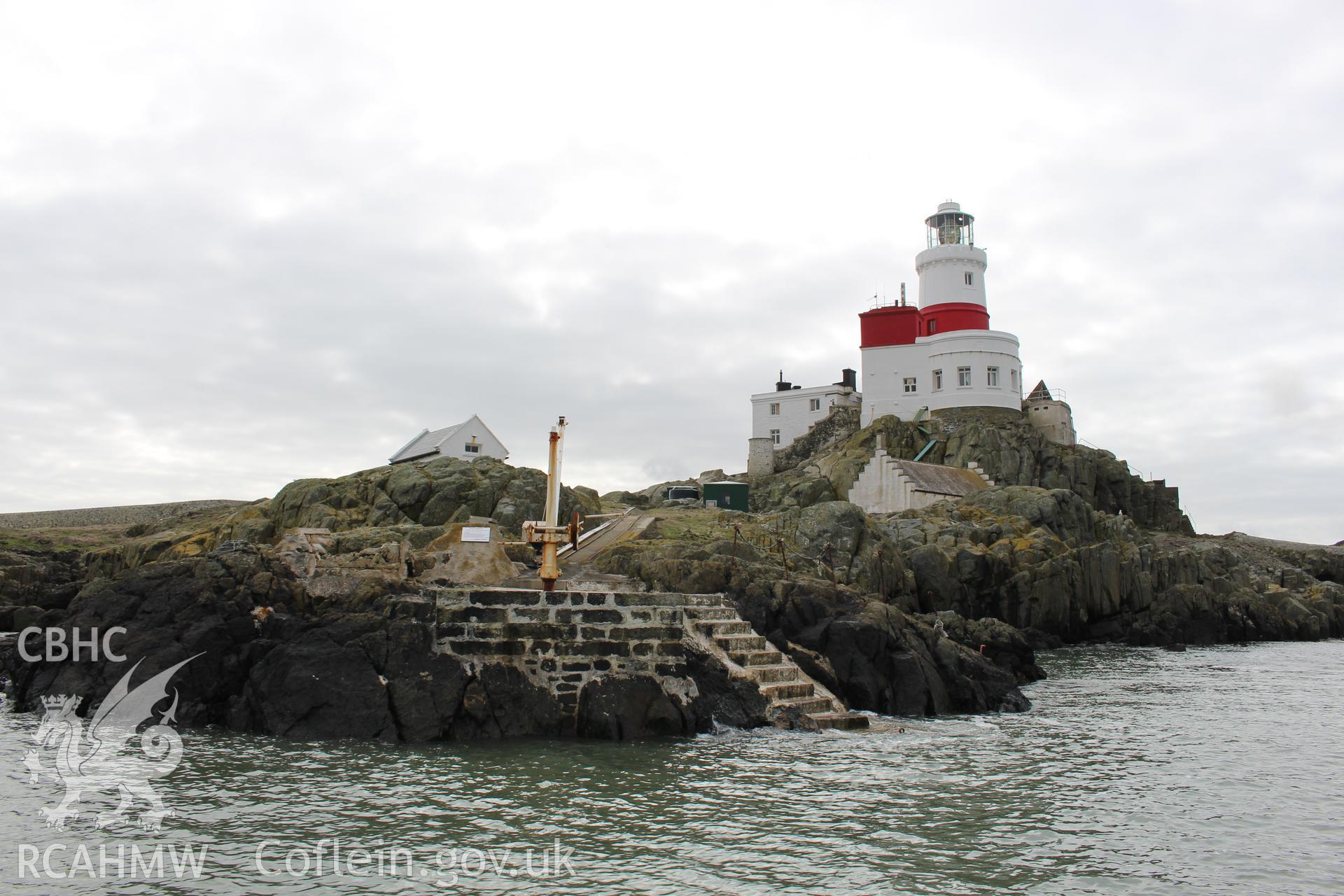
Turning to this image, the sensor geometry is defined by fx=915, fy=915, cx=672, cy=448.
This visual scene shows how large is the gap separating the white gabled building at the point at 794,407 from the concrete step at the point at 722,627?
5738 cm

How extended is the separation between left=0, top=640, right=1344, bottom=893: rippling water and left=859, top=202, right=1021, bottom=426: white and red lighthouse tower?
52.7 m

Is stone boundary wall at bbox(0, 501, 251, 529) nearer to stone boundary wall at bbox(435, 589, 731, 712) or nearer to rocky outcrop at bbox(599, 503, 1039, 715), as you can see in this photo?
rocky outcrop at bbox(599, 503, 1039, 715)

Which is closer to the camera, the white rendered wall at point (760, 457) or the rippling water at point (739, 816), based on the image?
the rippling water at point (739, 816)

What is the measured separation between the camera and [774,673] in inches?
669

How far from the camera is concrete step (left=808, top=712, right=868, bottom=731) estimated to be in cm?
1588

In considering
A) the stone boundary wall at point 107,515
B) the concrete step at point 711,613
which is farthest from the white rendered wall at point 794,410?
the concrete step at point 711,613

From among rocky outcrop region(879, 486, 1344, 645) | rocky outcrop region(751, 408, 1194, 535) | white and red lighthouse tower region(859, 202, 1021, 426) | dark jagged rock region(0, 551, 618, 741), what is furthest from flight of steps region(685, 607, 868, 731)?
A: white and red lighthouse tower region(859, 202, 1021, 426)

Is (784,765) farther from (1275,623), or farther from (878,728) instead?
(1275,623)

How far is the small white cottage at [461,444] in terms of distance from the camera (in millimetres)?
52375

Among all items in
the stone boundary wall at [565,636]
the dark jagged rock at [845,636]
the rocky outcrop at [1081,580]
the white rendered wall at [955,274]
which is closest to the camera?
the stone boundary wall at [565,636]

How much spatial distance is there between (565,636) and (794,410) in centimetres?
6187

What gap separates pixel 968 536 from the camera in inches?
1679

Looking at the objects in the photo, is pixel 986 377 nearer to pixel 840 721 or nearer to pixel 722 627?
pixel 722 627

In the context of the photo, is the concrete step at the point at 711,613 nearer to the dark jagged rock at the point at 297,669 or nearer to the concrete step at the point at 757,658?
the concrete step at the point at 757,658
